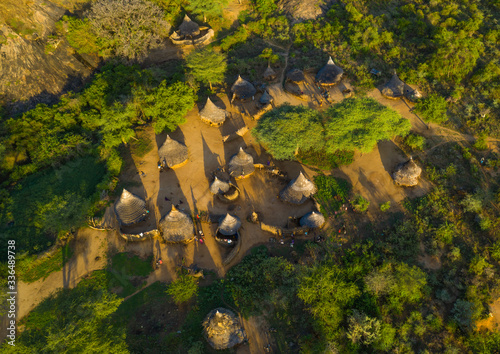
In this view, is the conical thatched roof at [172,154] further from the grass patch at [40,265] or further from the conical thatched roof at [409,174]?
the conical thatched roof at [409,174]

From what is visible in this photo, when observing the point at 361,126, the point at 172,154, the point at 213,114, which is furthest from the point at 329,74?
the point at 172,154

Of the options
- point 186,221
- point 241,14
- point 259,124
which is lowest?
point 186,221

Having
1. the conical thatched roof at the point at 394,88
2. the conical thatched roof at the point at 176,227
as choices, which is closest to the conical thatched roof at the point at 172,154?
the conical thatched roof at the point at 176,227

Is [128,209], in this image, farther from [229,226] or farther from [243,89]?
[243,89]

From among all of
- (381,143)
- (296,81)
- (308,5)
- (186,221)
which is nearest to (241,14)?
(308,5)

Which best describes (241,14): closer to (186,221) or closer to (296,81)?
(296,81)
